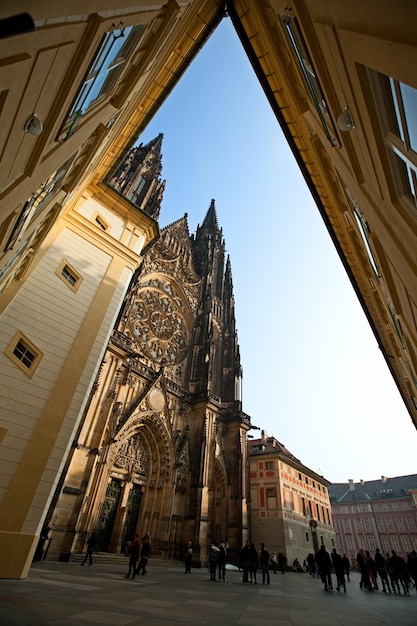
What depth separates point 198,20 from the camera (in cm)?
943

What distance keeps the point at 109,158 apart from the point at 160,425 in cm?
1387

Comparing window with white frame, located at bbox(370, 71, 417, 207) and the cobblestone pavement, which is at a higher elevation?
window with white frame, located at bbox(370, 71, 417, 207)

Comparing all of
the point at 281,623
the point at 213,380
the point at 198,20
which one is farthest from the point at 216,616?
the point at 213,380

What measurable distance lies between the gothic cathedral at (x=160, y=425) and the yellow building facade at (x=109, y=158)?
16.0 ft

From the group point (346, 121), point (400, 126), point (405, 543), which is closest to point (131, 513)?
point (346, 121)

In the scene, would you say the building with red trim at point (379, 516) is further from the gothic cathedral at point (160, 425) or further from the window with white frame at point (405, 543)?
the gothic cathedral at point (160, 425)

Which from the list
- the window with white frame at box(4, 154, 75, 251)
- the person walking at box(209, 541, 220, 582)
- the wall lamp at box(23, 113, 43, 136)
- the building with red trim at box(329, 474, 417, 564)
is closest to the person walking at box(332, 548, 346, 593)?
the person walking at box(209, 541, 220, 582)

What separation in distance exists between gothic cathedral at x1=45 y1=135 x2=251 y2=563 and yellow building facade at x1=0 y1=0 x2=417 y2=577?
4888mm

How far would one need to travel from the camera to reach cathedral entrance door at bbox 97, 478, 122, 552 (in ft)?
45.1

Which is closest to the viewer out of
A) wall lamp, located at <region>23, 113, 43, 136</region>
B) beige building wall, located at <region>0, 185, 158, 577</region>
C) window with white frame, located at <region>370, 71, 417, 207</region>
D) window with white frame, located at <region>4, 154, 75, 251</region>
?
window with white frame, located at <region>370, 71, 417, 207</region>

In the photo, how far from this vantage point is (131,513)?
51.5 feet

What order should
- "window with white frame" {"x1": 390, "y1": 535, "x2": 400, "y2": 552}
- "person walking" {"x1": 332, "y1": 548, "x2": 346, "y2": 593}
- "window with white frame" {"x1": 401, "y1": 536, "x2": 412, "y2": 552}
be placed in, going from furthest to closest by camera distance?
"window with white frame" {"x1": 390, "y1": 535, "x2": 400, "y2": 552}, "window with white frame" {"x1": 401, "y1": 536, "x2": 412, "y2": 552}, "person walking" {"x1": 332, "y1": 548, "x2": 346, "y2": 593}

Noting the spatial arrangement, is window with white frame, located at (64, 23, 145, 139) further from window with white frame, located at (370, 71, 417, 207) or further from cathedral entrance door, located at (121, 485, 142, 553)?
cathedral entrance door, located at (121, 485, 142, 553)

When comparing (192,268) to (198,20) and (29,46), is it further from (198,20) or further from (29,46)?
(29,46)
